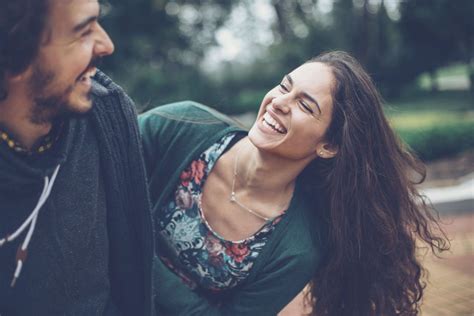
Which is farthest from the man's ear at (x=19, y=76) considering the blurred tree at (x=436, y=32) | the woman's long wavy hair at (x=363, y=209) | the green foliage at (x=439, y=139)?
the blurred tree at (x=436, y=32)

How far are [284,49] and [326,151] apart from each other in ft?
57.3

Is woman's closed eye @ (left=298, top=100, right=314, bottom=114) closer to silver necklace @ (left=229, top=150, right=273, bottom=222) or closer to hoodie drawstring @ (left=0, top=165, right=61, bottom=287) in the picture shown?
silver necklace @ (left=229, top=150, right=273, bottom=222)

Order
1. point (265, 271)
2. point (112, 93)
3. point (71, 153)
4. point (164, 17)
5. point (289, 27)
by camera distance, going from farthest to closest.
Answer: point (289, 27) → point (164, 17) → point (265, 271) → point (112, 93) → point (71, 153)

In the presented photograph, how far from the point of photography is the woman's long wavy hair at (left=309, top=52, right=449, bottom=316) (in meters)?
2.45

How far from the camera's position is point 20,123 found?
1.46 m

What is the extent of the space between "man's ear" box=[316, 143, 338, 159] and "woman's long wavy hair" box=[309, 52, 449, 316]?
0.03 metres

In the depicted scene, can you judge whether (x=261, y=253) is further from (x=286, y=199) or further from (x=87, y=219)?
(x=87, y=219)

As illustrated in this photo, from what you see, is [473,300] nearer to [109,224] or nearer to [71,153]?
[109,224]

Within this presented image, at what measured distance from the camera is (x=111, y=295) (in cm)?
201

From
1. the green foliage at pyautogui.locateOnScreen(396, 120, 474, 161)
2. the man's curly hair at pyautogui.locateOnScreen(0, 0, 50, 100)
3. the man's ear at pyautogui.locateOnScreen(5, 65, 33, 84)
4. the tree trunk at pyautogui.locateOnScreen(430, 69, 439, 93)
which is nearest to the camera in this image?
the man's curly hair at pyautogui.locateOnScreen(0, 0, 50, 100)

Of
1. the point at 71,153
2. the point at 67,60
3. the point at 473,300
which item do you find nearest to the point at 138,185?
the point at 71,153

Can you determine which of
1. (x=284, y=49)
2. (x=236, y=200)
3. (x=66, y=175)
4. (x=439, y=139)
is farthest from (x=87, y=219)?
(x=284, y=49)

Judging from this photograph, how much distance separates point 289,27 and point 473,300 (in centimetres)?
2004

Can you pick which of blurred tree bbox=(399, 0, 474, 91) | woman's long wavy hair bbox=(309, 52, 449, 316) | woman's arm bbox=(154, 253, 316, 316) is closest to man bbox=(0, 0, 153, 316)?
woman's arm bbox=(154, 253, 316, 316)
